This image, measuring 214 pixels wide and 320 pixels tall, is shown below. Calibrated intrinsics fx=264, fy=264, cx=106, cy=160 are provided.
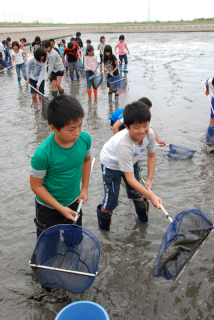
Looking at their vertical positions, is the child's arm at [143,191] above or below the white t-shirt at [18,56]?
below

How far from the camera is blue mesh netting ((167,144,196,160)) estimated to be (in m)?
4.70

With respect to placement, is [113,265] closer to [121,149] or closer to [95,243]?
[95,243]

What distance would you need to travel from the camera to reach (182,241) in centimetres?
194

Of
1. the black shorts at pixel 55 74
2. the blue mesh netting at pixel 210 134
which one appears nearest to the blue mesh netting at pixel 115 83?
the black shorts at pixel 55 74

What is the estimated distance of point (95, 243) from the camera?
→ 6.97 ft

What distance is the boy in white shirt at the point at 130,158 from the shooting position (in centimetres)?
232

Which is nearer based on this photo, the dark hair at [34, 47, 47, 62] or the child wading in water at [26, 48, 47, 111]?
the dark hair at [34, 47, 47, 62]

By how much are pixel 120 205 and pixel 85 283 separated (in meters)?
1.79

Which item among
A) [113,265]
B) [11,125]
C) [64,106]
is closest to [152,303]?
[113,265]

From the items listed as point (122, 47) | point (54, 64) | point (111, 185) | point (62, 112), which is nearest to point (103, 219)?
point (111, 185)

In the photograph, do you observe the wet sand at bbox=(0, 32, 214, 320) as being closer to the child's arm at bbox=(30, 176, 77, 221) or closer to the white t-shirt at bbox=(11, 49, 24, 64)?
the child's arm at bbox=(30, 176, 77, 221)

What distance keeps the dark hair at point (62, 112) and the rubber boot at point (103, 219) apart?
4.62 feet

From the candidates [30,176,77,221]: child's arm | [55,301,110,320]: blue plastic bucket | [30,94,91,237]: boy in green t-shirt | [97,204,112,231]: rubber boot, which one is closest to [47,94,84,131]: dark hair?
[30,94,91,237]: boy in green t-shirt

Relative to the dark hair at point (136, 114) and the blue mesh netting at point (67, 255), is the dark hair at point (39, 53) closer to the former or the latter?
the dark hair at point (136, 114)
